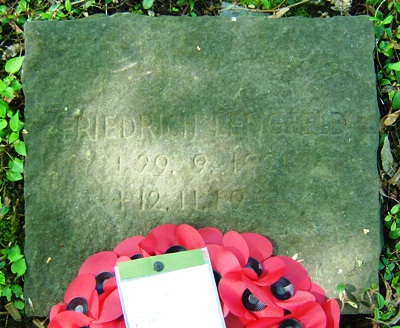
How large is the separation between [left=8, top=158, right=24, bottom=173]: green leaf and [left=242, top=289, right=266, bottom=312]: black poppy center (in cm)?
114

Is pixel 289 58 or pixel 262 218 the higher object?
pixel 289 58

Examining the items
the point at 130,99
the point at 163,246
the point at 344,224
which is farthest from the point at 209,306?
the point at 130,99

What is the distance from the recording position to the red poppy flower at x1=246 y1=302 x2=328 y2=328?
1.93m

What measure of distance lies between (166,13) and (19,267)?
1.45m

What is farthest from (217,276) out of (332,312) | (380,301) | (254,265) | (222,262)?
(380,301)

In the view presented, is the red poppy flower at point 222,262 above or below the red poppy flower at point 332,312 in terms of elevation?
above

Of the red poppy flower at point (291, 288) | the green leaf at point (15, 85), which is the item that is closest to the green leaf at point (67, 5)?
the green leaf at point (15, 85)

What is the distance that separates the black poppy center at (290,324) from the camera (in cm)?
193

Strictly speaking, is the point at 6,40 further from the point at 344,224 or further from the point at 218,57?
the point at 344,224

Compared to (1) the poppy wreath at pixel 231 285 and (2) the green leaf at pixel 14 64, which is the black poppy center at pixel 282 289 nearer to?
(1) the poppy wreath at pixel 231 285

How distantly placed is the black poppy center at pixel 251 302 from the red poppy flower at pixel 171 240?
0.26 m

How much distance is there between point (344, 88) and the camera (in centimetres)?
→ 218

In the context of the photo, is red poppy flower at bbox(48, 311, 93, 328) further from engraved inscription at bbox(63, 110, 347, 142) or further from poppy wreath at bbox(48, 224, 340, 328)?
engraved inscription at bbox(63, 110, 347, 142)

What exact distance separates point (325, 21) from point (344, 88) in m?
0.33
